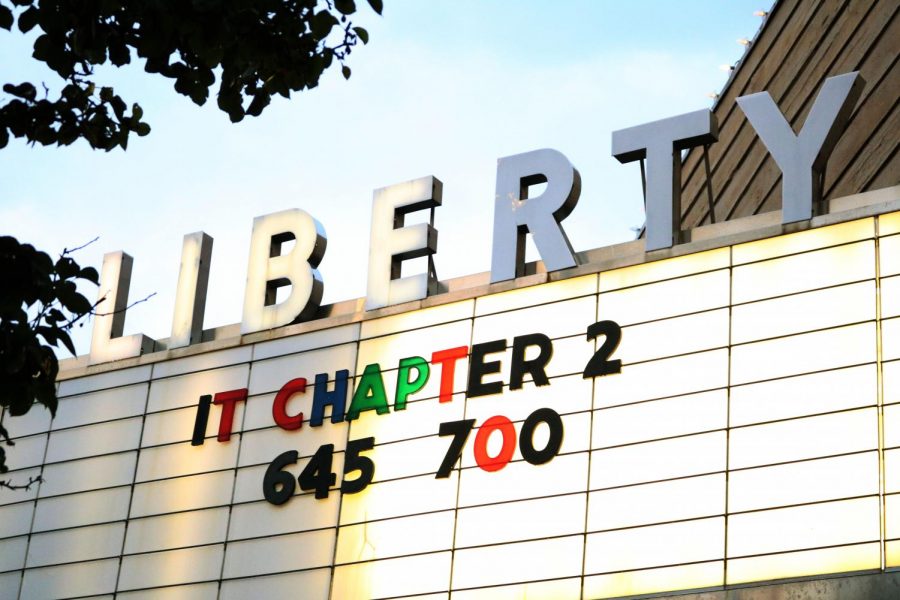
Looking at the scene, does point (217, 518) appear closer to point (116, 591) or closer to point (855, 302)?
point (116, 591)

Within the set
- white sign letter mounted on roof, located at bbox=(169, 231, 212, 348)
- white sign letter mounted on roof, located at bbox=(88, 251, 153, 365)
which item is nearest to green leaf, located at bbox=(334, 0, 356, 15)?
white sign letter mounted on roof, located at bbox=(169, 231, 212, 348)

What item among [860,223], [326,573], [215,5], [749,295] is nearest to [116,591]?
[326,573]

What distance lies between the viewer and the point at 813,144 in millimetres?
20375

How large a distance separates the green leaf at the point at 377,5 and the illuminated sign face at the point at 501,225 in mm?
8853

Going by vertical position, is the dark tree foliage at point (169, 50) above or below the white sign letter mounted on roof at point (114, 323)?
below

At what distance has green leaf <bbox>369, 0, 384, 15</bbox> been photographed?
11.8 meters

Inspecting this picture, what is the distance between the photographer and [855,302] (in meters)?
19.1

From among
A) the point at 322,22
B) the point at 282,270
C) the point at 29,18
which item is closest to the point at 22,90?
the point at 29,18

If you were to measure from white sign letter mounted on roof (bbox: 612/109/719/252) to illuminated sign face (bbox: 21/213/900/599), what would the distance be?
632 millimetres

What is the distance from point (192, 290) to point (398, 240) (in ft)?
12.1

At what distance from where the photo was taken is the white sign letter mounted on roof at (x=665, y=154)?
69.4 ft

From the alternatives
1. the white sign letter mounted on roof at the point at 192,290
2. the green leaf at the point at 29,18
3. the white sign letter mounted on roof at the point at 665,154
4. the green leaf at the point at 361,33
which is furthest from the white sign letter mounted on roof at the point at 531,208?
the green leaf at the point at 29,18

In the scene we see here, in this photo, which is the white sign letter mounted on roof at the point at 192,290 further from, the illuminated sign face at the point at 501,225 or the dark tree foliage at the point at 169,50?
the dark tree foliage at the point at 169,50

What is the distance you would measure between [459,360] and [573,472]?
2557 millimetres
